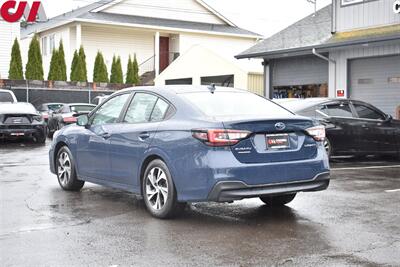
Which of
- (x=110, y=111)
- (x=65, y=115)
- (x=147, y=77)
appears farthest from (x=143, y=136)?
(x=147, y=77)

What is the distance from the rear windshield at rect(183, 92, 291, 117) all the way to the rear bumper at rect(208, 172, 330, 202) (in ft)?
2.83

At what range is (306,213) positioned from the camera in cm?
737

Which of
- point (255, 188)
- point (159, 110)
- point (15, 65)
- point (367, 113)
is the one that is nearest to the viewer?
point (255, 188)

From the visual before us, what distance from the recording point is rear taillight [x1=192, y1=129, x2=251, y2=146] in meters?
6.54

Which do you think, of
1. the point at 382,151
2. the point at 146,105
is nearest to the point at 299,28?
the point at 382,151

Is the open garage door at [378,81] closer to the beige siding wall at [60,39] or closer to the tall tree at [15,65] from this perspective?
the tall tree at [15,65]

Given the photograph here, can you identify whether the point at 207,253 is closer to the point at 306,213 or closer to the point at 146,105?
the point at 306,213

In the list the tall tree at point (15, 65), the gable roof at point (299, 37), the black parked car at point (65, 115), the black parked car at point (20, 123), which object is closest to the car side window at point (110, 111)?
the black parked car at point (20, 123)

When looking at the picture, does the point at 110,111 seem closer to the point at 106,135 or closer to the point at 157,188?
the point at 106,135

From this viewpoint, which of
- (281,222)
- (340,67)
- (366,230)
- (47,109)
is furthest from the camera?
(47,109)

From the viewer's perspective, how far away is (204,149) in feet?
21.6

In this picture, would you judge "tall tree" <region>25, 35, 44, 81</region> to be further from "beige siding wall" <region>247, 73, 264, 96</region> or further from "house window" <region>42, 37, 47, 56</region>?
"beige siding wall" <region>247, 73, 264, 96</region>

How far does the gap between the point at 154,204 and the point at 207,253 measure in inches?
70.0

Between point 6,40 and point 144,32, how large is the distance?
852 cm
